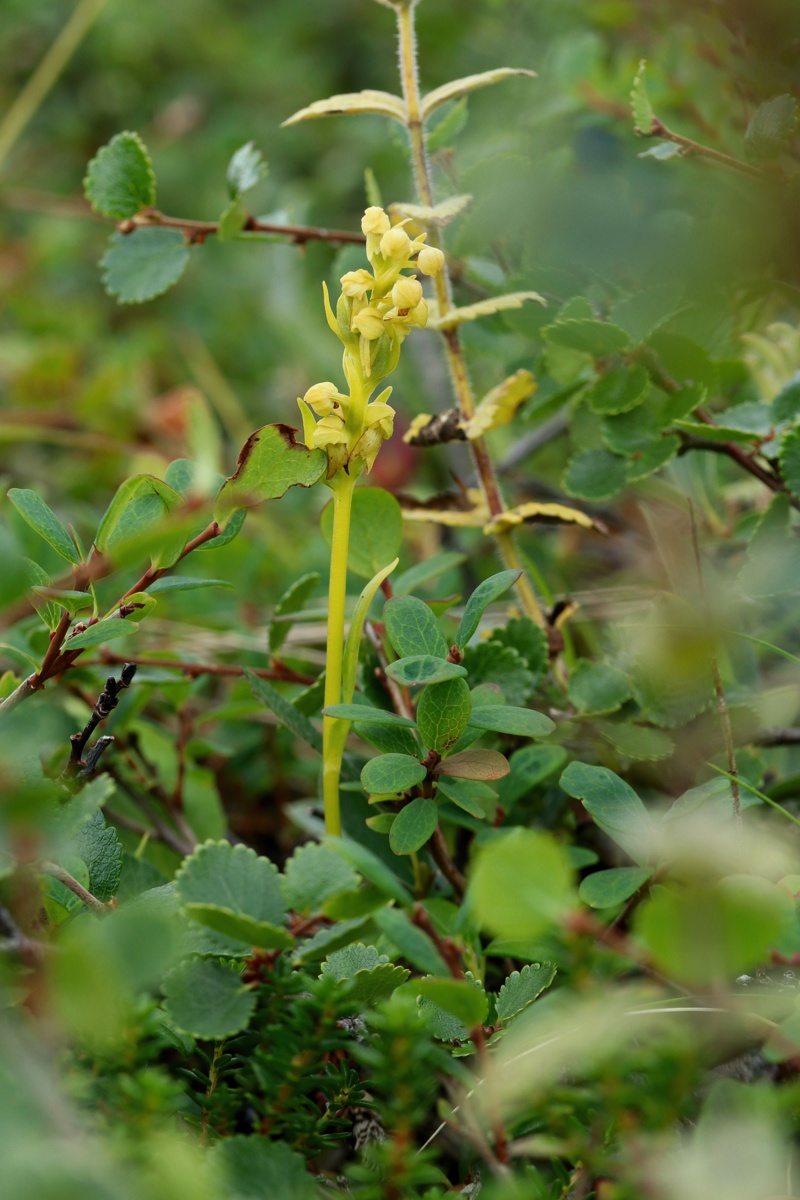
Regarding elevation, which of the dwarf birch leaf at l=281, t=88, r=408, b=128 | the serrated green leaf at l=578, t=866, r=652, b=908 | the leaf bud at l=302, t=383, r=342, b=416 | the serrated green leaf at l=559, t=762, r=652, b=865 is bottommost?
the serrated green leaf at l=578, t=866, r=652, b=908

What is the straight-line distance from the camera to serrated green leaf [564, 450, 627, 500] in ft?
2.95

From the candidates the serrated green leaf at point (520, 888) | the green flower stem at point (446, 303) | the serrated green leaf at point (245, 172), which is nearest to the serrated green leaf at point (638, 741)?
the green flower stem at point (446, 303)

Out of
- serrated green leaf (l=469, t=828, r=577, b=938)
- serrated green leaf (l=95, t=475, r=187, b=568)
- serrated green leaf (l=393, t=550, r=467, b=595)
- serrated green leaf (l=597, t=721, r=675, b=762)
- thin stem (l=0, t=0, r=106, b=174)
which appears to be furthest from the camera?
thin stem (l=0, t=0, r=106, b=174)

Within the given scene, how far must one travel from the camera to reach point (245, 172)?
915mm

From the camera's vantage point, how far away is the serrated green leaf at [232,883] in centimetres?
50

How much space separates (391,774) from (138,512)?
0.77 ft

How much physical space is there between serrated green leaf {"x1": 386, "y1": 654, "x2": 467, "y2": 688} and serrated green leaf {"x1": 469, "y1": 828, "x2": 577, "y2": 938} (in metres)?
0.17

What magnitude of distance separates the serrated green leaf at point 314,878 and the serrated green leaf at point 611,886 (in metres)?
0.16

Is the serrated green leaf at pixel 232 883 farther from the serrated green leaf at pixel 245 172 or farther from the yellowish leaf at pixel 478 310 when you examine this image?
the serrated green leaf at pixel 245 172

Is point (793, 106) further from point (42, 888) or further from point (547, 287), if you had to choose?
point (42, 888)

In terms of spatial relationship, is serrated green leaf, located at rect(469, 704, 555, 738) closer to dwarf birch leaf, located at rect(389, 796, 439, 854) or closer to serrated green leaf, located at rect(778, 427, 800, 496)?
dwarf birch leaf, located at rect(389, 796, 439, 854)

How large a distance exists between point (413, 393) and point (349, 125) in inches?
42.1

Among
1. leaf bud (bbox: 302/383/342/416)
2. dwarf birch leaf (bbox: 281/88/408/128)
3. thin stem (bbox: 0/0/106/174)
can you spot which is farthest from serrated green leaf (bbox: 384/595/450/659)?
thin stem (bbox: 0/0/106/174)

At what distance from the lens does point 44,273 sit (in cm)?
221
